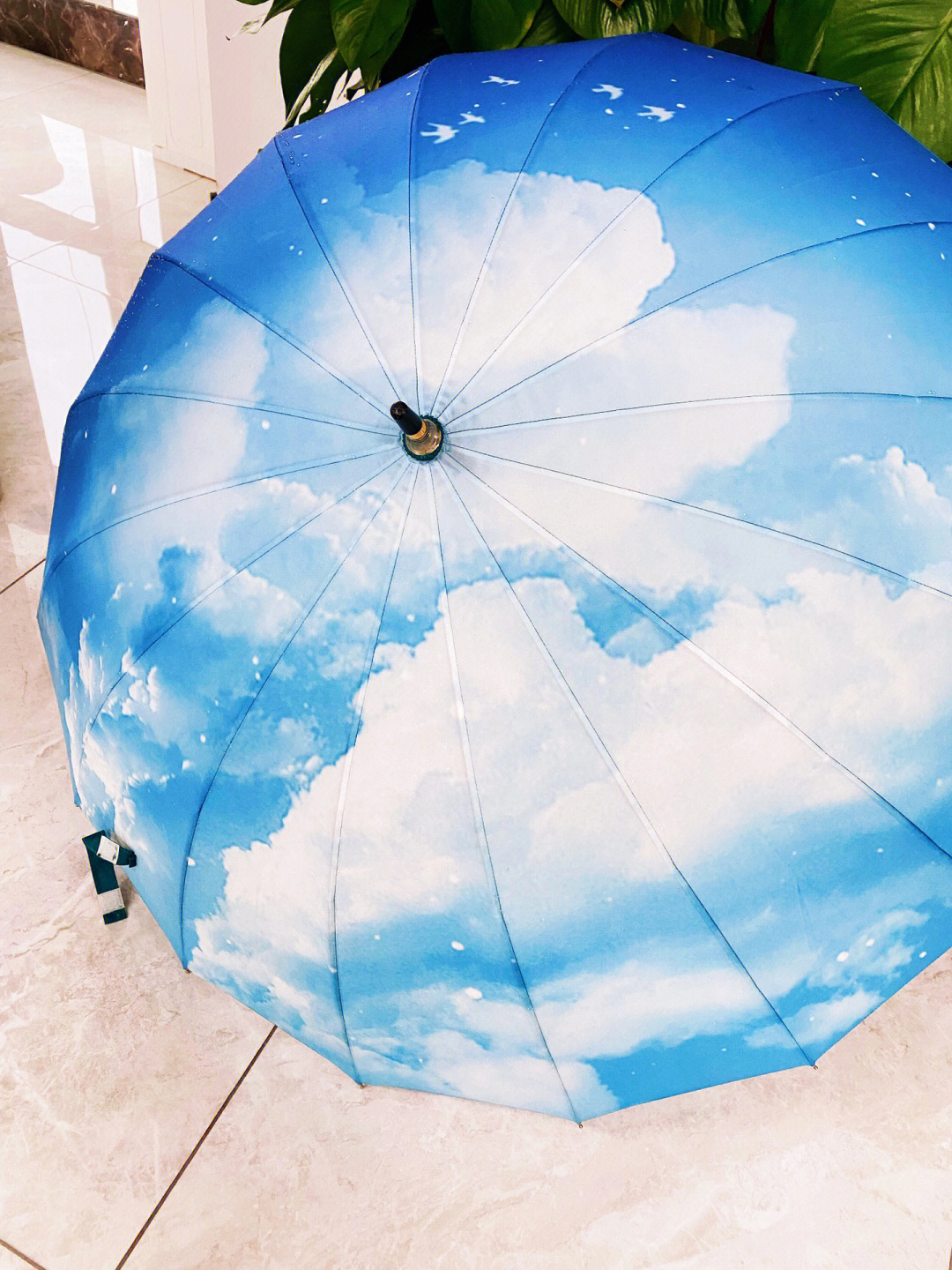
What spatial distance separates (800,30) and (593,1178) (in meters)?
1.41

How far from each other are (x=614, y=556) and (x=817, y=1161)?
0.92 meters

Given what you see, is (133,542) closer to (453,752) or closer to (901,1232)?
(453,752)

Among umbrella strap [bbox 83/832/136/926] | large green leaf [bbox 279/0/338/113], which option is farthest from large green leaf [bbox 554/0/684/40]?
umbrella strap [bbox 83/832/136/926]

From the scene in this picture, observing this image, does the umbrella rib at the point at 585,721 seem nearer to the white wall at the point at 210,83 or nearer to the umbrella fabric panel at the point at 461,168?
the umbrella fabric panel at the point at 461,168

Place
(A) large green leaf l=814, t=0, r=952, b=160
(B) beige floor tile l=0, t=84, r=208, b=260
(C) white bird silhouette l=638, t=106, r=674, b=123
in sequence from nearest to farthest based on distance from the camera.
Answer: (C) white bird silhouette l=638, t=106, r=674, b=123 → (A) large green leaf l=814, t=0, r=952, b=160 → (B) beige floor tile l=0, t=84, r=208, b=260

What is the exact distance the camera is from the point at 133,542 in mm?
934

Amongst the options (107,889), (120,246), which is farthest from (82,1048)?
(120,246)

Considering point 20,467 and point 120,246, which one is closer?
point 20,467

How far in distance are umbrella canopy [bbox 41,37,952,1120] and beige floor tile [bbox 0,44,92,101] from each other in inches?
128

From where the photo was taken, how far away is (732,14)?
4.21 ft

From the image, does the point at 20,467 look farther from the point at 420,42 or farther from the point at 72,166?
the point at 72,166

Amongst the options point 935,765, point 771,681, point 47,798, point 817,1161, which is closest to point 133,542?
point 771,681

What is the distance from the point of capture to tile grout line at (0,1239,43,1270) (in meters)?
1.25

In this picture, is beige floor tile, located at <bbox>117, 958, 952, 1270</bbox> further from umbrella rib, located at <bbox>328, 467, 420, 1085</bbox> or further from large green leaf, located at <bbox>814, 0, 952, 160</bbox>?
large green leaf, located at <bbox>814, 0, 952, 160</bbox>
